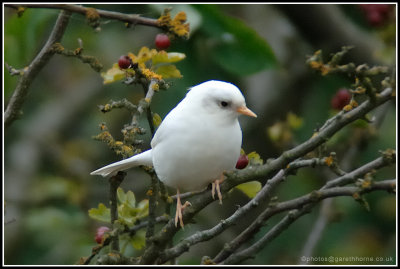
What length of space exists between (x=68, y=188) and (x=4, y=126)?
303 centimetres

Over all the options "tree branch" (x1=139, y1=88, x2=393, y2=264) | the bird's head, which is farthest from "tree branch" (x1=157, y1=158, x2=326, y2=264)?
the bird's head

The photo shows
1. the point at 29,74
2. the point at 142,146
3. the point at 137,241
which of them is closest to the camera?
the point at 29,74

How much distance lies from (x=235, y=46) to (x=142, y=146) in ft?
5.11

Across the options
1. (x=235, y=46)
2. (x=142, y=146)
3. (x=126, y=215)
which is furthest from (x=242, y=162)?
(x=142, y=146)

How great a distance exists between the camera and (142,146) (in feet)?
20.0

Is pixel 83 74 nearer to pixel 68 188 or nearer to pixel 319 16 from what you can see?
pixel 68 188

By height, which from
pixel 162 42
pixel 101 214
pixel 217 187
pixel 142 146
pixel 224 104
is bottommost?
pixel 142 146

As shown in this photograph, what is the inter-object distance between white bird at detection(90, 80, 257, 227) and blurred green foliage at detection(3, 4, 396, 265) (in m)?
1.10

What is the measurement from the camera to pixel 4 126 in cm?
339

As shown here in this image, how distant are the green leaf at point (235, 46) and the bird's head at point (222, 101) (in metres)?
1.39

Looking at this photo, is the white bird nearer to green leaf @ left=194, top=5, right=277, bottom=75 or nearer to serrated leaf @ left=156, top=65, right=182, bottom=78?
serrated leaf @ left=156, top=65, right=182, bottom=78

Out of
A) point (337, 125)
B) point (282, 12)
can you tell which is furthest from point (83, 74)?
point (337, 125)

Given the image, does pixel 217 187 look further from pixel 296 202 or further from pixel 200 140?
Result: pixel 296 202

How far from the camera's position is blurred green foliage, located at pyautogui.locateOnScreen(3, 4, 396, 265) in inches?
193
